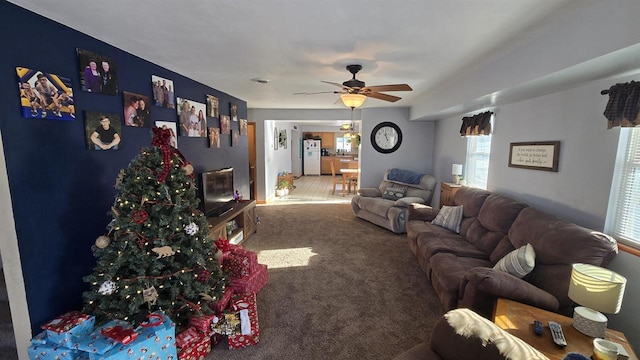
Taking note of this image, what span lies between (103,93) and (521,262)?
137 inches

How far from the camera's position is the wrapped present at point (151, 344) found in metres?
1.61

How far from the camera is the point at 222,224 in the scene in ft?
11.0

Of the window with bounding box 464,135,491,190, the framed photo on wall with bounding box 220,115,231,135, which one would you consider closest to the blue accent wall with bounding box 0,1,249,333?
the framed photo on wall with bounding box 220,115,231,135

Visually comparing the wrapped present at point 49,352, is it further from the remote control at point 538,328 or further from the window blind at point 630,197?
the window blind at point 630,197

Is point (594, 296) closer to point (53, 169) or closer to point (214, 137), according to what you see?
point (53, 169)

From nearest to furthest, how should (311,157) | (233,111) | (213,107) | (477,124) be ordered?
(477,124), (213,107), (233,111), (311,157)

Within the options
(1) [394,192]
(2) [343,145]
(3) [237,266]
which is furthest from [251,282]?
(2) [343,145]

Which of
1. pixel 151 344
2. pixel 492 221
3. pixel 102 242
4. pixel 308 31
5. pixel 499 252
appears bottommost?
pixel 151 344

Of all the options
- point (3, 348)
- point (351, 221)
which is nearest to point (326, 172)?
point (351, 221)

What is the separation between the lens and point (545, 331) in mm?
1623

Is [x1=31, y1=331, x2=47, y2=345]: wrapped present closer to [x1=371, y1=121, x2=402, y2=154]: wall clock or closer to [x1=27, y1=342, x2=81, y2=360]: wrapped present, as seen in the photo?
[x1=27, y1=342, x2=81, y2=360]: wrapped present

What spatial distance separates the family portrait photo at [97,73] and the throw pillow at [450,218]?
3801 millimetres

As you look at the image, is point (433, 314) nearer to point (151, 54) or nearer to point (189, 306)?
point (189, 306)

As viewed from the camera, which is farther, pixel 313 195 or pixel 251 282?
pixel 313 195
